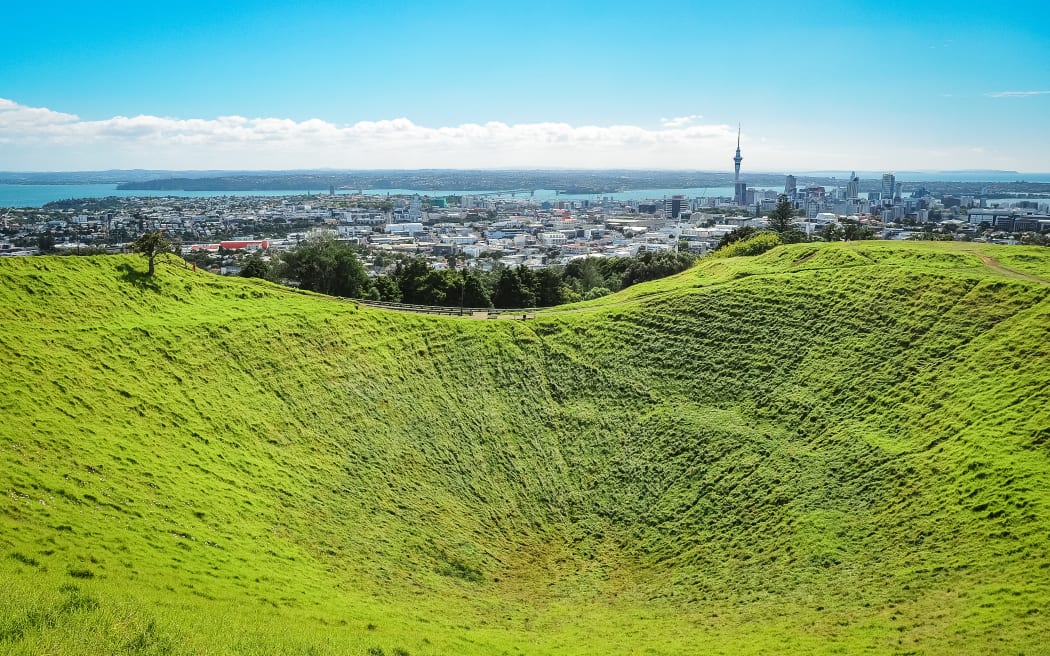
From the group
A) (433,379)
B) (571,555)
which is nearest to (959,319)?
(571,555)

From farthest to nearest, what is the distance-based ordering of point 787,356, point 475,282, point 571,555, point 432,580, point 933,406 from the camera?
point 475,282 < point 787,356 < point 933,406 < point 571,555 < point 432,580

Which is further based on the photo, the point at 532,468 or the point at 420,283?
the point at 420,283

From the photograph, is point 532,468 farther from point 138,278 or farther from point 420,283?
point 420,283

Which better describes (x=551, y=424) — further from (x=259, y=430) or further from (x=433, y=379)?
(x=259, y=430)

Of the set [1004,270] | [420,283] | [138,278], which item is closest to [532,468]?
[138,278]

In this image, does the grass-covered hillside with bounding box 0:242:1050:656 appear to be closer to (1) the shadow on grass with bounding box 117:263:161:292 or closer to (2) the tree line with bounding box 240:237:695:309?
(1) the shadow on grass with bounding box 117:263:161:292

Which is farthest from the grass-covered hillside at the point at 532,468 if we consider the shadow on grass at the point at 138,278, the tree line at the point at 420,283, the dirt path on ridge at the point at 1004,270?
the tree line at the point at 420,283
